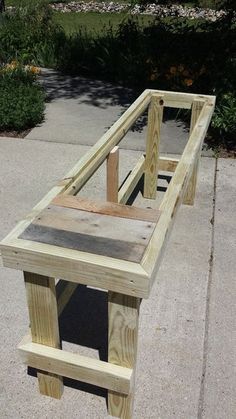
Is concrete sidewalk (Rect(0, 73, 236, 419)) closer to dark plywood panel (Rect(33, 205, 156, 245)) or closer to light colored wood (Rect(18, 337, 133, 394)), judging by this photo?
light colored wood (Rect(18, 337, 133, 394))

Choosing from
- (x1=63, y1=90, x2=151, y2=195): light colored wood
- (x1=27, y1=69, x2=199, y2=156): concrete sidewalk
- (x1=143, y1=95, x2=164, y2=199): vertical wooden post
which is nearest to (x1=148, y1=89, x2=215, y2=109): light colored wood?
(x1=143, y1=95, x2=164, y2=199): vertical wooden post

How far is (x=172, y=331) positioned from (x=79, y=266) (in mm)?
1224

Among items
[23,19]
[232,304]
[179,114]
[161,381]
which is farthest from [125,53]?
[161,381]

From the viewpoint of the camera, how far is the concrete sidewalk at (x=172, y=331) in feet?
7.70

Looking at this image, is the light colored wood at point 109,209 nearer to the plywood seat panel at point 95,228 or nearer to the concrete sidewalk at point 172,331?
the plywood seat panel at point 95,228

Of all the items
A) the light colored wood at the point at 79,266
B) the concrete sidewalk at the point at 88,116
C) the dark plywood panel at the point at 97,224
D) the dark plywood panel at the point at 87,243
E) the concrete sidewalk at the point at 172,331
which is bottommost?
the concrete sidewalk at the point at 172,331

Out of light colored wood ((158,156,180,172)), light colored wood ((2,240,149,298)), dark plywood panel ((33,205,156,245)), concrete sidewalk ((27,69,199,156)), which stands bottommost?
concrete sidewalk ((27,69,199,156))

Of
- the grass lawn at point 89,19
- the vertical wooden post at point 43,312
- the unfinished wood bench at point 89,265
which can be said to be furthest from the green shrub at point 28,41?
the vertical wooden post at point 43,312

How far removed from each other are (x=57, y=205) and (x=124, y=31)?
7.21m

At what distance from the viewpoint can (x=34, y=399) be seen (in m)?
2.37

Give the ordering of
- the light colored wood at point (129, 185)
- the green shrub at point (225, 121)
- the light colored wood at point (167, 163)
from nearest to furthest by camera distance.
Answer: the light colored wood at point (129, 185), the light colored wood at point (167, 163), the green shrub at point (225, 121)

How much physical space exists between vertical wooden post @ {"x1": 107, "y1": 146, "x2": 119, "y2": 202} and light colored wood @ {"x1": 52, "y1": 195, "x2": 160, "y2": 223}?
84cm

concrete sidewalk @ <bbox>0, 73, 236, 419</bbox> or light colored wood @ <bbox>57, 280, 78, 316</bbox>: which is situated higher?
light colored wood @ <bbox>57, 280, 78, 316</bbox>

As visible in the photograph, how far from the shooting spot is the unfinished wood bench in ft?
5.88
